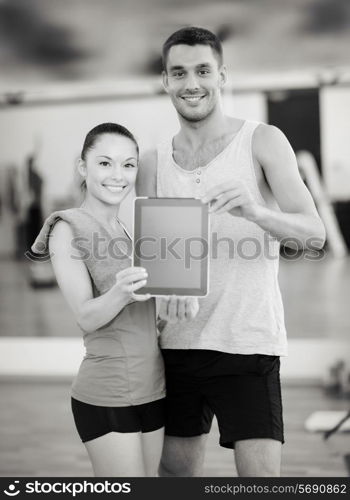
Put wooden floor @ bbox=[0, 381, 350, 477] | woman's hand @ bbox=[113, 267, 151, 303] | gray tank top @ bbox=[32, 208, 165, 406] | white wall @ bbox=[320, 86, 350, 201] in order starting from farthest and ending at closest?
Answer: white wall @ bbox=[320, 86, 350, 201] < wooden floor @ bbox=[0, 381, 350, 477] < gray tank top @ bbox=[32, 208, 165, 406] < woman's hand @ bbox=[113, 267, 151, 303]

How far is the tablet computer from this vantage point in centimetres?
128

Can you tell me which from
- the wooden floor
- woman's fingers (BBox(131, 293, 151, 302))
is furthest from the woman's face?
the wooden floor

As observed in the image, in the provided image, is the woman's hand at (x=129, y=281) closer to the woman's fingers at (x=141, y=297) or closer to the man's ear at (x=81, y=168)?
the woman's fingers at (x=141, y=297)

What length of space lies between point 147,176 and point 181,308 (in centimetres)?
32

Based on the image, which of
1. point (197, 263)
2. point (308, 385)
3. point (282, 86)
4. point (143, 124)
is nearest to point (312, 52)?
point (282, 86)

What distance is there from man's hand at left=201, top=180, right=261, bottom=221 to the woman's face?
0.61 ft

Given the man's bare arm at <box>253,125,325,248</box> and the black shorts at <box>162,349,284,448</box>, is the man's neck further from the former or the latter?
the black shorts at <box>162,349,284,448</box>

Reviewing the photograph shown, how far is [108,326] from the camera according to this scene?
1326mm

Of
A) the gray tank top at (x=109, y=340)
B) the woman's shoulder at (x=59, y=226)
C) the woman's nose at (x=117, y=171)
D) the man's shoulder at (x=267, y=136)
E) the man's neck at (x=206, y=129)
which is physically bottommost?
the gray tank top at (x=109, y=340)

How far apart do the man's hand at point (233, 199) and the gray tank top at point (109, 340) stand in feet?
0.72

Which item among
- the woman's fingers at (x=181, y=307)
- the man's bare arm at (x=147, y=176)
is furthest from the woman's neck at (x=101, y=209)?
the woman's fingers at (x=181, y=307)

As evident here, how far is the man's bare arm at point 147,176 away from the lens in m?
1.45

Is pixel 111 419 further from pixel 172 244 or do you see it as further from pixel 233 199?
pixel 233 199

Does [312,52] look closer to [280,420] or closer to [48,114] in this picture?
[48,114]
